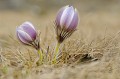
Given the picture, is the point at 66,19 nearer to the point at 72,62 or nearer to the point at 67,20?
the point at 67,20

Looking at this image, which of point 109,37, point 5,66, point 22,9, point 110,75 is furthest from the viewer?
point 22,9

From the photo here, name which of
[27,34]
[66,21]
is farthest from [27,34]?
[66,21]

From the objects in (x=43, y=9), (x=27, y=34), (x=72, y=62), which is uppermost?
(x=43, y=9)

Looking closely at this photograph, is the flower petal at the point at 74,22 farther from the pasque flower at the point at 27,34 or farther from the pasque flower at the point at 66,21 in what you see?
the pasque flower at the point at 27,34

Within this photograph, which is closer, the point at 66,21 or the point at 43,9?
the point at 66,21

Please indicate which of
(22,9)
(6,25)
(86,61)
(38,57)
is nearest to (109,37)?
(86,61)

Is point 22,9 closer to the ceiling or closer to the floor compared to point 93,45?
closer to the ceiling

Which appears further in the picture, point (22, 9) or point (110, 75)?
point (22, 9)

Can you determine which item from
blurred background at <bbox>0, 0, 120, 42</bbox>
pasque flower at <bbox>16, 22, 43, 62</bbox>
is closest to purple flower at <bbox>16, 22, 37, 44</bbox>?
pasque flower at <bbox>16, 22, 43, 62</bbox>

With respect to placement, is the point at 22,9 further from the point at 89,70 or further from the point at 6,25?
the point at 89,70

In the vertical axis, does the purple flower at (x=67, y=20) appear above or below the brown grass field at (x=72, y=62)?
above

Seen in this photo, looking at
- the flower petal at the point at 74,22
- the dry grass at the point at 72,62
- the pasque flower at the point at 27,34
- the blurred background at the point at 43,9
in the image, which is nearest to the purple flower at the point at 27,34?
the pasque flower at the point at 27,34
